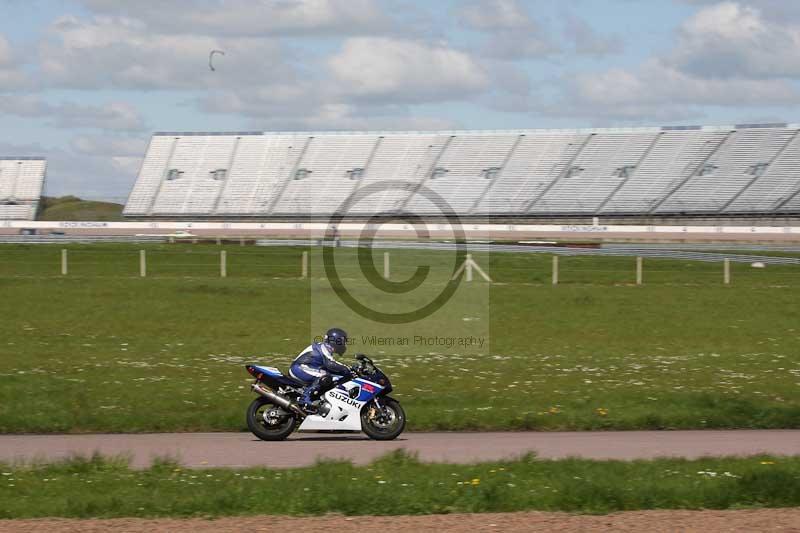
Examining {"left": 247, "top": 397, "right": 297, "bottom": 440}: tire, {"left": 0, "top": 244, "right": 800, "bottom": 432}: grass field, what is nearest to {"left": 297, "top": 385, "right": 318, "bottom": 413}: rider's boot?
{"left": 247, "top": 397, "right": 297, "bottom": 440}: tire

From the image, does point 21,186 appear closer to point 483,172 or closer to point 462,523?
point 483,172

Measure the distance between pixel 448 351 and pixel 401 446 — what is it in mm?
8643

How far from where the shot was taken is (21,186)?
94.1 meters

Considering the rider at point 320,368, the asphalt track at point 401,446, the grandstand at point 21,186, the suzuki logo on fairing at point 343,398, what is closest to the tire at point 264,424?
the asphalt track at point 401,446

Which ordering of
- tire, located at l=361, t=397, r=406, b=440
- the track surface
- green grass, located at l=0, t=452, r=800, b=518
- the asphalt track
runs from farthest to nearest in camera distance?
tire, located at l=361, t=397, r=406, b=440 < the asphalt track < green grass, located at l=0, t=452, r=800, b=518 < the track surface

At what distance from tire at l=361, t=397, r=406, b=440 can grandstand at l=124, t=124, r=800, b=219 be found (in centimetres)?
7365

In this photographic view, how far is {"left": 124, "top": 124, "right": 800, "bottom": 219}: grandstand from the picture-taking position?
87938 mm

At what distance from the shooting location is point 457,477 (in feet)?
35.6

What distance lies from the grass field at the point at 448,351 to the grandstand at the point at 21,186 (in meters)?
56.9

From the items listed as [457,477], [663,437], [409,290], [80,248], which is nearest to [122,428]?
[457,477]

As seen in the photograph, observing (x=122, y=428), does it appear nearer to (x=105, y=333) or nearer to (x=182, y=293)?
(x=105, y=333)

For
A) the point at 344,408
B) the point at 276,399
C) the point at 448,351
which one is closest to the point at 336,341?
the point at 344,408

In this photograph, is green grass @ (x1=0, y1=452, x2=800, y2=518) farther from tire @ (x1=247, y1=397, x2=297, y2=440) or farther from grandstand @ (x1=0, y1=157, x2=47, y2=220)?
grandstand @ (x1=0, y1=157, x2=47, y2=220)

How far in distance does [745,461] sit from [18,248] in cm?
4642
